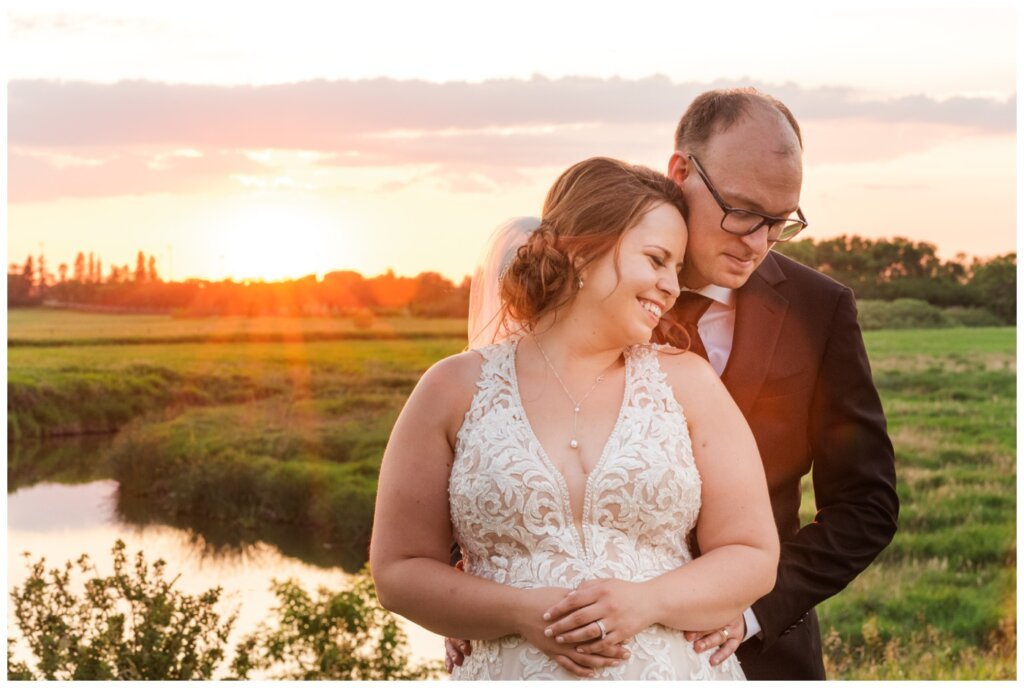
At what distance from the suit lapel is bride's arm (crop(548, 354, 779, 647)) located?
0.23 metres

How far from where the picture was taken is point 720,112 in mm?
2562

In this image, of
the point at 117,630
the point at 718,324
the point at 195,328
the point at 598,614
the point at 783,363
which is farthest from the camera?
the point at 195,328

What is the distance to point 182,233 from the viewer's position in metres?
21.0

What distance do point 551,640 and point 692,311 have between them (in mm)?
907

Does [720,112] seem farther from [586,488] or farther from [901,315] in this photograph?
[901,315]

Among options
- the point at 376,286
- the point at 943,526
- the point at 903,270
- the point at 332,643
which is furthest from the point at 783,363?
the point at 376,286

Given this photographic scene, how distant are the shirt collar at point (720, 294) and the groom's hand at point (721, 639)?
76cm

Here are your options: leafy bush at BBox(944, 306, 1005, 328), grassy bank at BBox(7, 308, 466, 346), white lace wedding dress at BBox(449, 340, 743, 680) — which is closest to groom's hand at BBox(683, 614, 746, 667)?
white lace wedding dress at BBox(449, 340, 743, 680)

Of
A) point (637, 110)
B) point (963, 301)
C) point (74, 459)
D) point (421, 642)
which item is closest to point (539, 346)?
point (421, 642)

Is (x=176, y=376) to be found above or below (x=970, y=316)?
below

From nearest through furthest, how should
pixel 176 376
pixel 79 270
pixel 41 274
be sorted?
pixel 41 274
pixel 79 270
pixel 176 376

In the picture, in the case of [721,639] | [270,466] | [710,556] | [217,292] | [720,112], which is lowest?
[270,466]

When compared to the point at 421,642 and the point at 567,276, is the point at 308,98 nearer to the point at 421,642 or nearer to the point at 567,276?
the point at 421,642

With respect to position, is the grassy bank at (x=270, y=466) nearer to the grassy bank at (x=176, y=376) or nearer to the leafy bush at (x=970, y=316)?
the grassy bank at (x=176, y=376)
